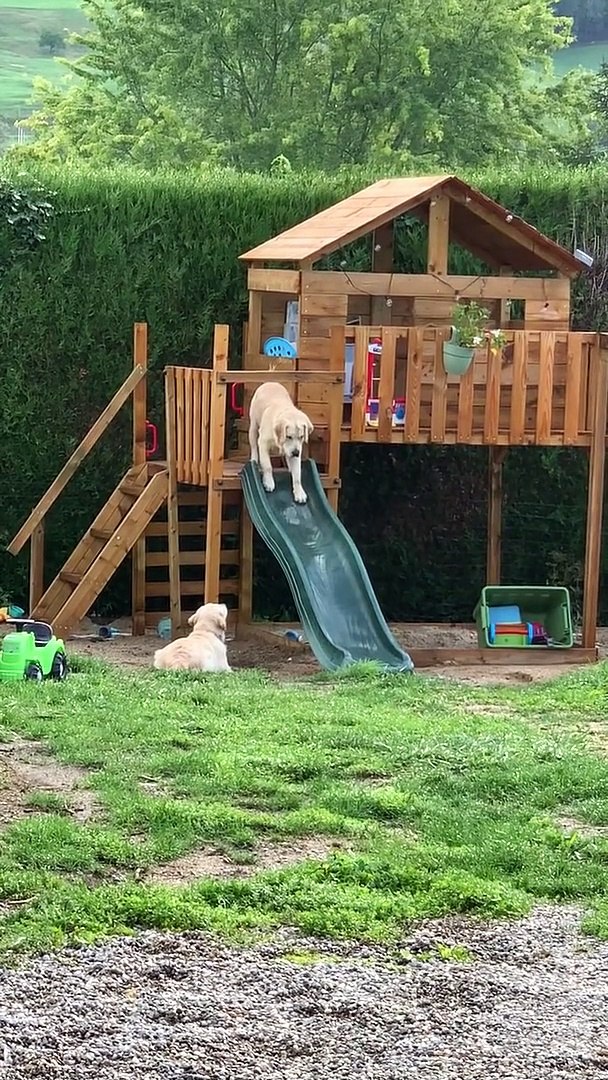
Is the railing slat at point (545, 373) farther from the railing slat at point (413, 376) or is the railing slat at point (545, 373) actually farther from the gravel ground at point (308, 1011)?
the gravel ground at point (308, 1011)

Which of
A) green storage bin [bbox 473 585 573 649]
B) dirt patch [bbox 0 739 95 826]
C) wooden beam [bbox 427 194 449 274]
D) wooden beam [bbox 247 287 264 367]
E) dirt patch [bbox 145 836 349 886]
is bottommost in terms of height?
dirt patch [bbox 145 836 349 886]

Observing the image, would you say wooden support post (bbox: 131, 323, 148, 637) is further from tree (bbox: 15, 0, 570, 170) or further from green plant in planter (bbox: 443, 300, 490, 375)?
tree (bbox: 15, 0, 570, 170)

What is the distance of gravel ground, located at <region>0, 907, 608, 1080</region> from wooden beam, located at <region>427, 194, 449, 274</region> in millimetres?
7248

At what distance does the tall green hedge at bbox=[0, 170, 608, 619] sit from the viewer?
11.6 metres

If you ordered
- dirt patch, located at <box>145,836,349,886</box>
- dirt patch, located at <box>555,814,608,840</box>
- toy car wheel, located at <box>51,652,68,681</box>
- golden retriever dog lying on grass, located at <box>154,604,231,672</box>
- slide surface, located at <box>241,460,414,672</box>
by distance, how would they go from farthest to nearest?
slide surface, located at <box>241,460,414,672</box> → golden retriever dog lying on grass, located at <box>154,604,231,672</box> → toy car wheel, located at <box>51,652,68,681</box> → dirt patch, located at <box>555,814,608,840</box> → dirt patch, located at <box>145,836,349,886</box>

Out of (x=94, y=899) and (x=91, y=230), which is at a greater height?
(x=91, y=230)

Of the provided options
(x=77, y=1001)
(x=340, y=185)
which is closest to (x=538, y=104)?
(x=340, y=185)

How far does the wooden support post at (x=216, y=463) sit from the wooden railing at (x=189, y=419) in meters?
0.14

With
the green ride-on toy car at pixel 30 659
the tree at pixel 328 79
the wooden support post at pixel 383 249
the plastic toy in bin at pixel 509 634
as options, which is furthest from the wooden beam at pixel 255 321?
the tree at pixel 328 79

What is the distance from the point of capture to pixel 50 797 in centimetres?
555

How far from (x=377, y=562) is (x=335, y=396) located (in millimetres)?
2459

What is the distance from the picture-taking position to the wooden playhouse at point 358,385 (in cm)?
1029

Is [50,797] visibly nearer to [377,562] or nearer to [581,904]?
[581,904]

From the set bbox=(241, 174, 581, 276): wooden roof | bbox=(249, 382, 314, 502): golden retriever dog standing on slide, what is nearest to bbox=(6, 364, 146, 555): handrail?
bbox=(249, 382, 314, 502): golden retriever dog standing on slide
